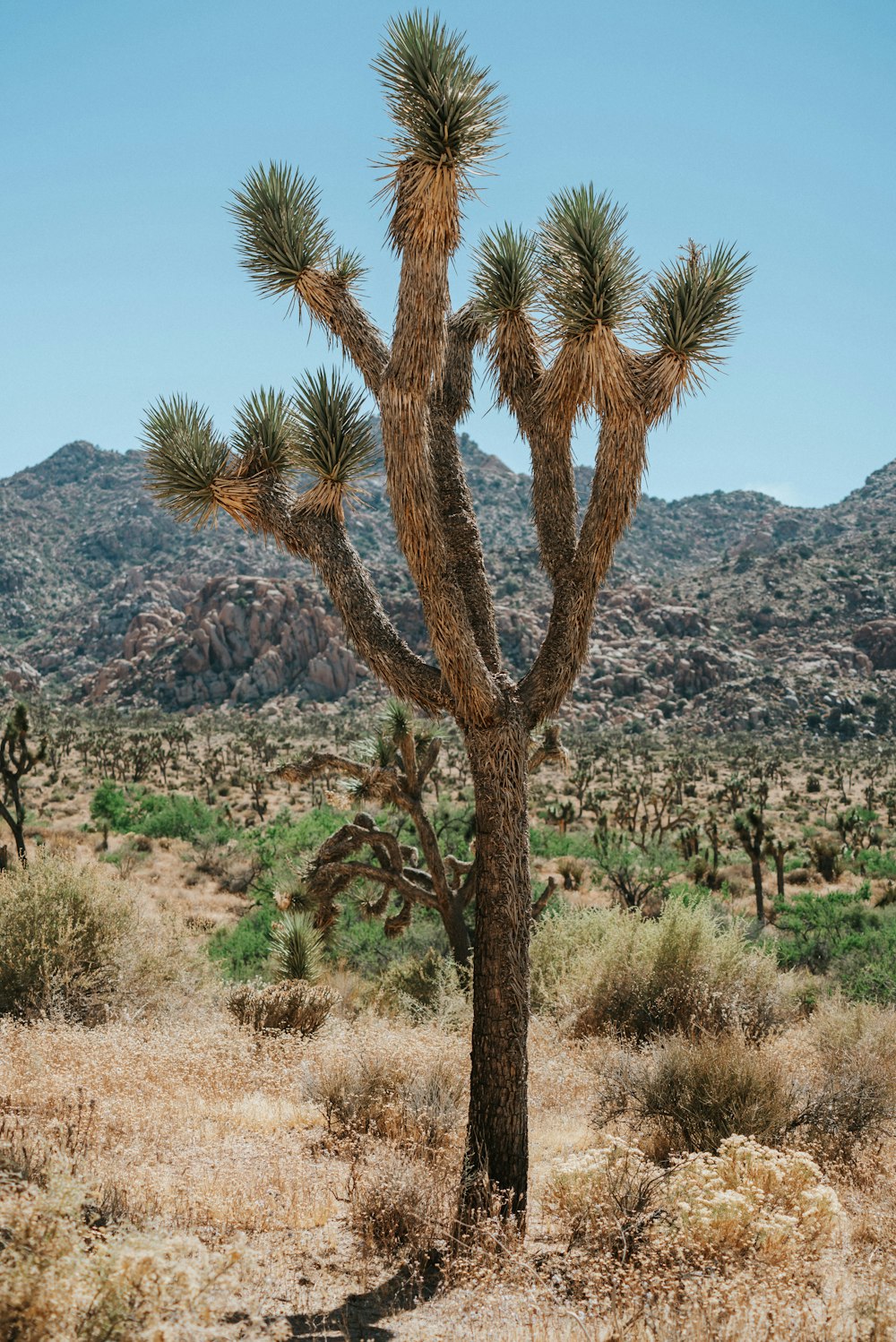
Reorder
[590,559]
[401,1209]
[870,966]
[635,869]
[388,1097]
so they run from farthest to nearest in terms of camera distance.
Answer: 1. [635,869]
2. [870,966]
3. [388,1097]
4. [590,559]
5. [401,1209]

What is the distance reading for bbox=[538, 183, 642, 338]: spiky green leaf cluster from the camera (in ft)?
18.6

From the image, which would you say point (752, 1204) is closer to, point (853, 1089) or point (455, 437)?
point (853, 1089)

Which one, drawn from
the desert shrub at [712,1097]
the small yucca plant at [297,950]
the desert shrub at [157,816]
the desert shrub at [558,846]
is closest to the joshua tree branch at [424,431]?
the desert shrub at [712,1097]

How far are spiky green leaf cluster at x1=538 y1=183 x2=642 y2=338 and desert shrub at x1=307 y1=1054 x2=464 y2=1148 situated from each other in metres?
5.48

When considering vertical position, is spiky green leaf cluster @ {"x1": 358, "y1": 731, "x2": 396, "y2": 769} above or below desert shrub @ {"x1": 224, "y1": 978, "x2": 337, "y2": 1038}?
above

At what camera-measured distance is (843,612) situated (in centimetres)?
6950

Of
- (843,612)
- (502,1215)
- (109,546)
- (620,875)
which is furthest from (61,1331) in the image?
(109,546)

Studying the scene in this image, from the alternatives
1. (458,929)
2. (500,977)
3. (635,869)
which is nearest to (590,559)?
(500,977)

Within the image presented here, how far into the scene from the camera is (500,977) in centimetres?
548

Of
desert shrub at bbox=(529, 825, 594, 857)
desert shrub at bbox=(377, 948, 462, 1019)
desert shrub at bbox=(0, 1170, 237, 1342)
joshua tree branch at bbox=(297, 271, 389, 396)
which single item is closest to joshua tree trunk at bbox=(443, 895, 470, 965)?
desert shrub at bbox=(377, 948, 462, 1019)

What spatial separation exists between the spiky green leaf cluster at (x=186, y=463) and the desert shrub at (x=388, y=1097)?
4326mm

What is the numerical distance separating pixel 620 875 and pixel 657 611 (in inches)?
2380

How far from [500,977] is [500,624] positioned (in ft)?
177

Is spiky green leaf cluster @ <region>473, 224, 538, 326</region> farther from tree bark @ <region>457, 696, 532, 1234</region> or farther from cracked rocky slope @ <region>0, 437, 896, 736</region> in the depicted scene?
cracked rocky slope @ <region>0, 437, 896, 736</region>
